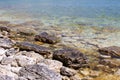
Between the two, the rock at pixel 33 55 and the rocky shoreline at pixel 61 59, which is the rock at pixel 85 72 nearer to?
the rocky shoreline at pixel 61 59

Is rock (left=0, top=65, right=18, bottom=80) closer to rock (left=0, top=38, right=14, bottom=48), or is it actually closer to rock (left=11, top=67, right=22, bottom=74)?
rock (left=11, top=67, right=22, bottom=74)

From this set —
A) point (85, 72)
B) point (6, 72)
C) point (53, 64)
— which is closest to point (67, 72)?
point (53, 64)

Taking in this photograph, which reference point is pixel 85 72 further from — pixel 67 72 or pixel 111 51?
pixel 111 51

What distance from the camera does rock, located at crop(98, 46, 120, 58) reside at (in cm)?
1214

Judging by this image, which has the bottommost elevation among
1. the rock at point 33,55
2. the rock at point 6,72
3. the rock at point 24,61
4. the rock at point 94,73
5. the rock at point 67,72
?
the rock at point 94,73

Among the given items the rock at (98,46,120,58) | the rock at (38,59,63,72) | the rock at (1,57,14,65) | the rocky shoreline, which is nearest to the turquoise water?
the rocky shoreline

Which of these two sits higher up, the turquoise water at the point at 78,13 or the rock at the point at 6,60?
the rock at the point at 6,60

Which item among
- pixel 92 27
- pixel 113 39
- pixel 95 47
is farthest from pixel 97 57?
pixel 92 27

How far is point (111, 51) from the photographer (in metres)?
12.4

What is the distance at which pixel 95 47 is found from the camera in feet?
44.3

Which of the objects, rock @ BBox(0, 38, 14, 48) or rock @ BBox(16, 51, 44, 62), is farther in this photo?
rock @ BBox(0, 38, 14, 48)

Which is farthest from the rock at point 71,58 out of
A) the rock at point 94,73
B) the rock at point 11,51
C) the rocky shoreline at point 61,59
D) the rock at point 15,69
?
the rock at point 15,69

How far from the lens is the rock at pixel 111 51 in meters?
12.1

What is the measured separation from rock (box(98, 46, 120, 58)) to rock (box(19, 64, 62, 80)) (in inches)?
170
